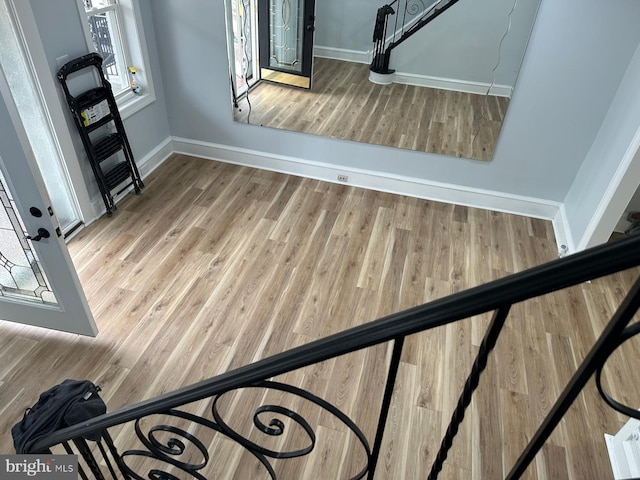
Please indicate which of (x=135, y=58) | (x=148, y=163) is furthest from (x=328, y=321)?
(x=135, y=58)

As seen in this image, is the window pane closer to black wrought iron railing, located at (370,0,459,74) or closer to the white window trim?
the white window trim

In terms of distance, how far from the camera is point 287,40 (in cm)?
389

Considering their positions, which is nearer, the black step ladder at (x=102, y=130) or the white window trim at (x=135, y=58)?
the black step ladder at (x=102, y=130)

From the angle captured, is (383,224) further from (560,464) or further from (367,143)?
(560,464)

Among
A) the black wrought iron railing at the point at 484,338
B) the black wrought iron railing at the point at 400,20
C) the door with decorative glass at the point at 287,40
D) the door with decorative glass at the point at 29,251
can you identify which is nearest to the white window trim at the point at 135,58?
the door with decorative glass at the point at 287,40

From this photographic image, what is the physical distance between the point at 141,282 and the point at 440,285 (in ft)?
6.91

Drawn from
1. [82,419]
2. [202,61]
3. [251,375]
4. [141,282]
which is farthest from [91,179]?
[251,375]

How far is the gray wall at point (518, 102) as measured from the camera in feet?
9.85

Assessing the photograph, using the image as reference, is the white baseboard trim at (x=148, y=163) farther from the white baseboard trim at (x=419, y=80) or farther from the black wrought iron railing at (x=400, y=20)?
the black wrought iron railing at (x=400, y=20)

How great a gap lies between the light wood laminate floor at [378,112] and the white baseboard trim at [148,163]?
2.75 ft

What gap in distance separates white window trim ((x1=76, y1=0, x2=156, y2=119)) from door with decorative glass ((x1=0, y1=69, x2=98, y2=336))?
1730 mm

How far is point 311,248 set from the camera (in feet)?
11.1

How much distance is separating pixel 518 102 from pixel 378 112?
1145mm

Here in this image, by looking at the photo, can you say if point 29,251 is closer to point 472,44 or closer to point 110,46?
point 110,46
